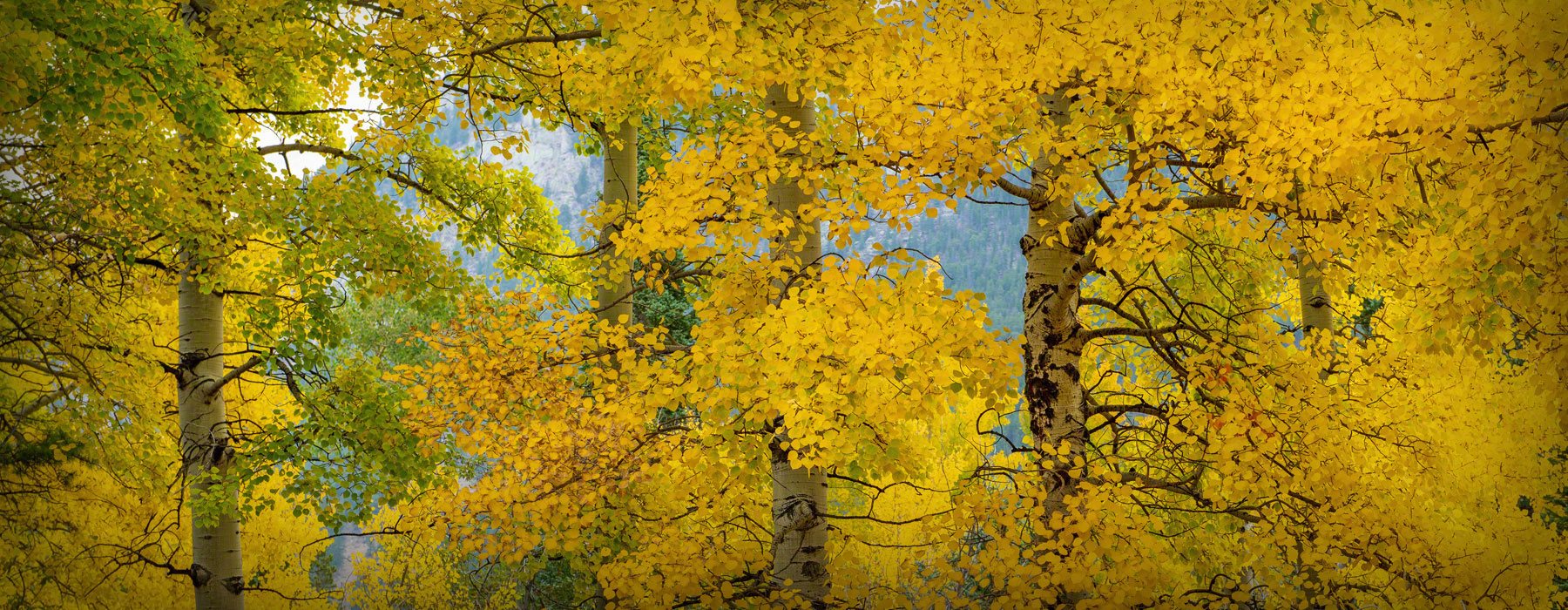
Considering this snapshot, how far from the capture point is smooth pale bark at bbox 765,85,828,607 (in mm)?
5148

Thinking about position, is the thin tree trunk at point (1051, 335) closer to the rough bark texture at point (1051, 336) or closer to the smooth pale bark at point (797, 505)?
the rough bark texture at point (1051, 336)

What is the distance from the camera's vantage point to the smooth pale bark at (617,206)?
6.62 m

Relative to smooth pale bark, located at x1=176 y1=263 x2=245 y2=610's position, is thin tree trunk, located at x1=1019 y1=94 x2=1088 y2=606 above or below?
below

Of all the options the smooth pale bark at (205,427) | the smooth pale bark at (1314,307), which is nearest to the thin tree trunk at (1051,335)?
the smooth pale bark at (1314,307)

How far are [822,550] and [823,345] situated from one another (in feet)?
5.81

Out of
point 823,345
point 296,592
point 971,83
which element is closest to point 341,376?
point 823,345

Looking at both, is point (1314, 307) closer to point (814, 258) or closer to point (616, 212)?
point (814, 258)

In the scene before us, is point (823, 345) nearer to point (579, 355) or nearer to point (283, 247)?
point (579, 355)

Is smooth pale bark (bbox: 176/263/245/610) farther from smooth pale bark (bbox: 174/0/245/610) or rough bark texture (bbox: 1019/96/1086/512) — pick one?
rough bark texture (bbox: 1019/96/1086/512)

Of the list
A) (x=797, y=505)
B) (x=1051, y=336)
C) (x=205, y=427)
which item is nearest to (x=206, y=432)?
(x=205, y=427)

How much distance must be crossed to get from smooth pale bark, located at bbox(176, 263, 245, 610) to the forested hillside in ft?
0.10

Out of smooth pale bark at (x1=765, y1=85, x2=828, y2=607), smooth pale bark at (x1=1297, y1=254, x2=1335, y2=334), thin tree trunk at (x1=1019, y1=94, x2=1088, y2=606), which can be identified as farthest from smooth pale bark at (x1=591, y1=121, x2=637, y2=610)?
smooth pale bark at (x1=1297, y1=254, x2=1335, y2=334)

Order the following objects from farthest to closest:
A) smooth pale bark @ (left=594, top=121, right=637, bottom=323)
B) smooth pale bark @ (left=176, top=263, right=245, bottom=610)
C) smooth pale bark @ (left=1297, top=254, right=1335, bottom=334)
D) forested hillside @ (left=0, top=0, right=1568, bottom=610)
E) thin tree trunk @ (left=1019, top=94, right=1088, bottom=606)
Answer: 1. smooth pale bark @ (left=1297, top=254, right=1335, bottom=334)
2. smooth pale bark @ (left=176, top=263, right=245, bottom=610)
3. smooth pale bark @ (left=594, top=121, right=637, bottom=323)
4. thin tree trunk @ (left=1019, top=94, right=1088, bottom=606)
5. forested hillside @ (left=0, top=0, right=1568, bottom=610)

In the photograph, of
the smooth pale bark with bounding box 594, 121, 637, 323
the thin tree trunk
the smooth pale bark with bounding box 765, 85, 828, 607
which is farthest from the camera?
the smooth pale bark with bounding box 594, 121, 637, 323
